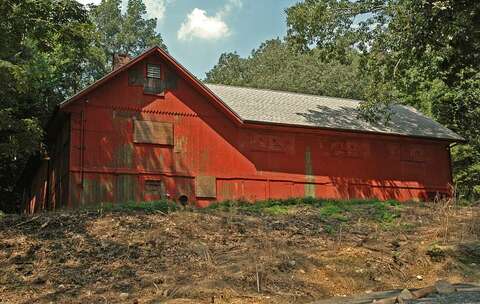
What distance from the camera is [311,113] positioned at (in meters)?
27.9

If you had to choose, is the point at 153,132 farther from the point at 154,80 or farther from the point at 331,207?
the point at 331,207

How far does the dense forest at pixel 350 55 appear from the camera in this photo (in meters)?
16.7

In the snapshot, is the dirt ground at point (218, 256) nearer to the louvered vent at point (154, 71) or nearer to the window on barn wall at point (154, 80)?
the window on barn wall at point (154, 80)

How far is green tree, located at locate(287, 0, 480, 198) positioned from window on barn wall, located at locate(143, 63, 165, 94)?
6.37 m

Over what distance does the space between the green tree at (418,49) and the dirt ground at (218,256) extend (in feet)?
16.7

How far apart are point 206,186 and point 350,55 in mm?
9007

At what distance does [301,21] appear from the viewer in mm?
25500

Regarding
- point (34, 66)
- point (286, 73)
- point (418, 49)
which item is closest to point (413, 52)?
point (418, 49)

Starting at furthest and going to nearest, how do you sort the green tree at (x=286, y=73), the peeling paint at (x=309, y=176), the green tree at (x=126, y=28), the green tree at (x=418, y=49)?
1. the green tree at (x=126, y=28)
2. the green tree at (x=286, y=73)
3. the peeling paint at (x=309, y=176)
4. the green tree at (x=418, y=49)

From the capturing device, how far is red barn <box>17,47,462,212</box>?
22.6 m

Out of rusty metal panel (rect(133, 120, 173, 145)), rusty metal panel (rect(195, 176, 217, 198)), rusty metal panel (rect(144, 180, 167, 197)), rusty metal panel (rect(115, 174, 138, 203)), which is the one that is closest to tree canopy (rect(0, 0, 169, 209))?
rusty metal panel (rect(133, 120, 173, 145))

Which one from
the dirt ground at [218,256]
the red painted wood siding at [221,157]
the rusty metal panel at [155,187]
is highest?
the red painted wood siding at [221,157]

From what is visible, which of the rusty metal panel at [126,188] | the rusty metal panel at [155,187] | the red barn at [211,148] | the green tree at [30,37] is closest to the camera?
the green tree at [30,37]

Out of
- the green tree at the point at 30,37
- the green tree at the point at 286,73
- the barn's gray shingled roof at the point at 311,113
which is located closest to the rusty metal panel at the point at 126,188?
the green tree at the point at 30,37
